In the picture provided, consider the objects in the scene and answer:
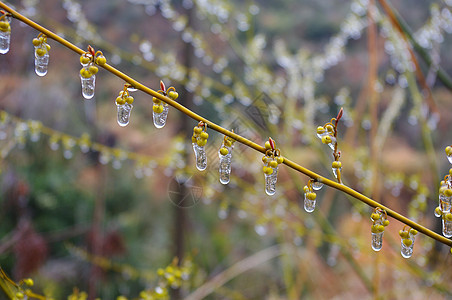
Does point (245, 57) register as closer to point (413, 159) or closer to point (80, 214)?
point (80, 214)

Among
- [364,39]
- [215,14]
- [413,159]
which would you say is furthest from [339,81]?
[215,14]

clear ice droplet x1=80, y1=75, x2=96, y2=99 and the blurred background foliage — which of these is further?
the blurred background foliage

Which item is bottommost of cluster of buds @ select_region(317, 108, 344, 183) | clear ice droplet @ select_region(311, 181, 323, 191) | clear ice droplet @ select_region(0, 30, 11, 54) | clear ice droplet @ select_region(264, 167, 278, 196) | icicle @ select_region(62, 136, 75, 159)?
clear ice droplet @ select_region(0, 30, 11, 54)

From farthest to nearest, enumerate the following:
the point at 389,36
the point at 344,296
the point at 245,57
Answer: the point at 344,296
the point at 245,57
the point at 389,36

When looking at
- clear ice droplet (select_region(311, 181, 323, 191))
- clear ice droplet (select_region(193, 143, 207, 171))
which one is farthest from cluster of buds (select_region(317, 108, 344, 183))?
clear ice droplet (select_region(193, 143, 207, 171))

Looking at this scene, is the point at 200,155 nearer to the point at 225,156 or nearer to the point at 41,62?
the point at 225,156

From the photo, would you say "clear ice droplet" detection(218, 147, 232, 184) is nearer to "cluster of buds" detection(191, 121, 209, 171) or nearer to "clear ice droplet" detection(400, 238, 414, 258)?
"cluster of buds" detection(191, 121, 209, 171)

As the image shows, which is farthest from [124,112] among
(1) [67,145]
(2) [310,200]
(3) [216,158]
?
(1) [67,145]

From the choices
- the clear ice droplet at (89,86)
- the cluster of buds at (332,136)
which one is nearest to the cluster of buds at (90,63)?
the clear ice droplet at (89,86)
